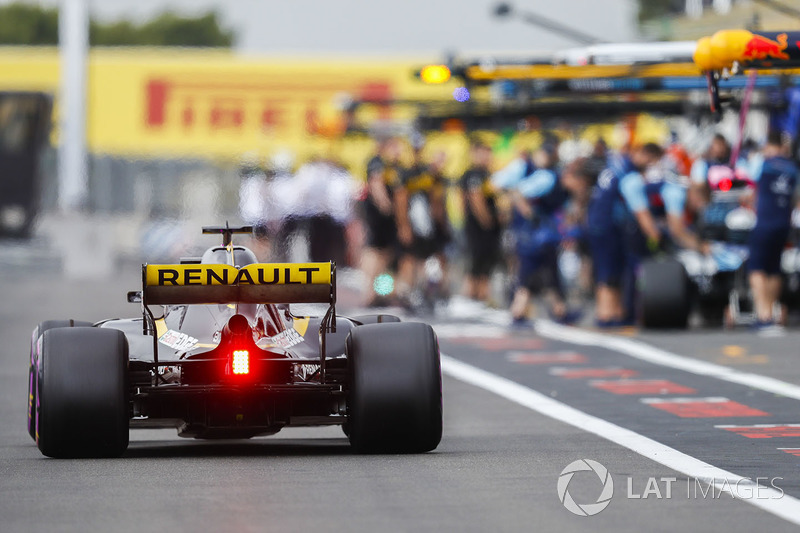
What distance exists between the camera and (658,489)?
26.2 ft

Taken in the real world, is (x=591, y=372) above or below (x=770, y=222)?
below

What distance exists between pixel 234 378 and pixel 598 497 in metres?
2.18

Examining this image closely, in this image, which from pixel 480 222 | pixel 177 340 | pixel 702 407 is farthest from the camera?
pixel 480 222

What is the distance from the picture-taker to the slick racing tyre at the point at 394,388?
9.10 m

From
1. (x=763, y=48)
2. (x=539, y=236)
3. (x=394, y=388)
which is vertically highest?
(x=763, y=48)

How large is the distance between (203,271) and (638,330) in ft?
Result: 33.7

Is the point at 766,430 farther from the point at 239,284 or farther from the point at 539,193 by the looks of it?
the point at 539,193

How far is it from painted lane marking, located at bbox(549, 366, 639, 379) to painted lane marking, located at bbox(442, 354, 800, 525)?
52cm

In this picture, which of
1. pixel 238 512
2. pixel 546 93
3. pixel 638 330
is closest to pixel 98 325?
pixel 238 512

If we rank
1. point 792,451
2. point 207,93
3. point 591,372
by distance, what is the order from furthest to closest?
point 207,93 → point 591,372 → point 792,451

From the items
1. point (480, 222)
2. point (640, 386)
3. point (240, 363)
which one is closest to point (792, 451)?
point (240, 363)

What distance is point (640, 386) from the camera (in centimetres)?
1341

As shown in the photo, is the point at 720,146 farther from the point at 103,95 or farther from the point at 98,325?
the point at 103,95

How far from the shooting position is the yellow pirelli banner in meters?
55.3
